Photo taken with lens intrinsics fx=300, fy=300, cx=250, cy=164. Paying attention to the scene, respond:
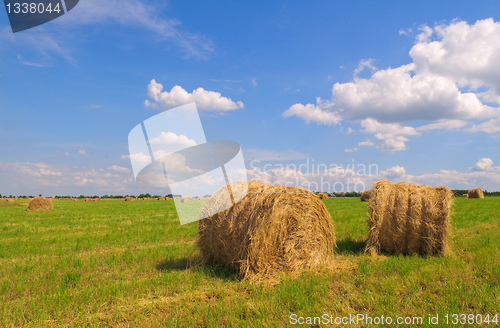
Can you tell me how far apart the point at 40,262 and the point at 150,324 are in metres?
5.25

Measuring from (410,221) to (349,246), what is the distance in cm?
186

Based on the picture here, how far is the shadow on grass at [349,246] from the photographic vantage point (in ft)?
27.5

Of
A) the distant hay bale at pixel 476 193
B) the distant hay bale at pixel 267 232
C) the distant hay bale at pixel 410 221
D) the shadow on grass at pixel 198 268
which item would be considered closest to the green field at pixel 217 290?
the shadow on grass at pixel 198 268

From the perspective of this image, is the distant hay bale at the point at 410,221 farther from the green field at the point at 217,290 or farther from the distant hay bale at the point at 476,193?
the distant hay bale at the point at 476,193

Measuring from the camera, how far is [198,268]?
693 centimetres

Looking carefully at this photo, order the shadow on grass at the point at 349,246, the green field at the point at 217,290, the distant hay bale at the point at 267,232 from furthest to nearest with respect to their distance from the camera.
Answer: the shadow on grass at the point at 349,246 → the distant hay bale at the point at 267,232 → the green field at the point at 217,290

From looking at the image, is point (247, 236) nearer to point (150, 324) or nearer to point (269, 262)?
point (269, 262)

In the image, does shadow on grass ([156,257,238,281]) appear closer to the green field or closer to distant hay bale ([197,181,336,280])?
the green field

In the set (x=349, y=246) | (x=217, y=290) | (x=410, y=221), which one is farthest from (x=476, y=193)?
(x=217, y=290)

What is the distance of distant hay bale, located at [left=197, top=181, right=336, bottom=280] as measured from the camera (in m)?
6.37

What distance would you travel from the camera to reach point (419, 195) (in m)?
8.30

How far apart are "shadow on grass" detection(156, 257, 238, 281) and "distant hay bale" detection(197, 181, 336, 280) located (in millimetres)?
157

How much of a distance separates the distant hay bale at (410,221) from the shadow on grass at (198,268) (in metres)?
3.98

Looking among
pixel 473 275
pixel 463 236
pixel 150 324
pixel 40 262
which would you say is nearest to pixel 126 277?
pixel 150 324
